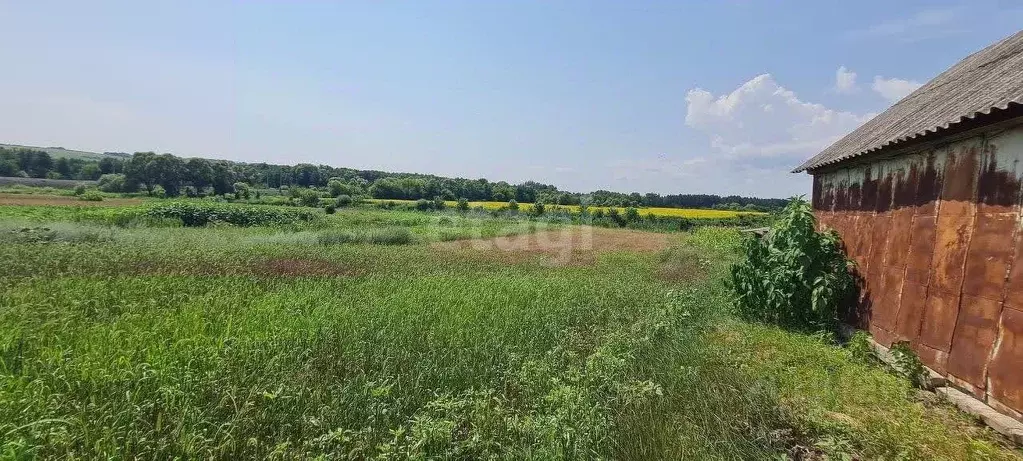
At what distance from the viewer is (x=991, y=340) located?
14.2 ft

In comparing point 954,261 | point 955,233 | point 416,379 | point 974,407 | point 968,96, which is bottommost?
point 416,379

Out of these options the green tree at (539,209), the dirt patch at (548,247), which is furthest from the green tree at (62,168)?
the dirt patch at (548,247)

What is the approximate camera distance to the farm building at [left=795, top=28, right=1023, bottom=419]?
4223mm

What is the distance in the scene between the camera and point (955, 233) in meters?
5.01

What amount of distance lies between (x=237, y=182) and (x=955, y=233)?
75745 mm

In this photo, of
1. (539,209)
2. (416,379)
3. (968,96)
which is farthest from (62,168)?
(968,96)

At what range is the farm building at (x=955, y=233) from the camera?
13.9 feet

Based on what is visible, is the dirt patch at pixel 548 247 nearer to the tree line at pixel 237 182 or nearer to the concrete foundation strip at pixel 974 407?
the concrete foundation strip at pixel 974 407

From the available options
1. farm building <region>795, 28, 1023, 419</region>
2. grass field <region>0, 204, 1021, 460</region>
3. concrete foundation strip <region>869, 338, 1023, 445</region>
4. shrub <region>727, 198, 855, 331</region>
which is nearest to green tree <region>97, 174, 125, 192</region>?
grass field <region>0, 204, 1021, 460</region>

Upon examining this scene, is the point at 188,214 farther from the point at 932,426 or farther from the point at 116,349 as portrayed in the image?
the point at 932,426

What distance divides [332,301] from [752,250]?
7484 mm

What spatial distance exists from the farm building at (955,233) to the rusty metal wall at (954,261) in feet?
0.04

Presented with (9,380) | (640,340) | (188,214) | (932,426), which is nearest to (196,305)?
(9,380)

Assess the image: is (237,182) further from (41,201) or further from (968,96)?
(968,96)
